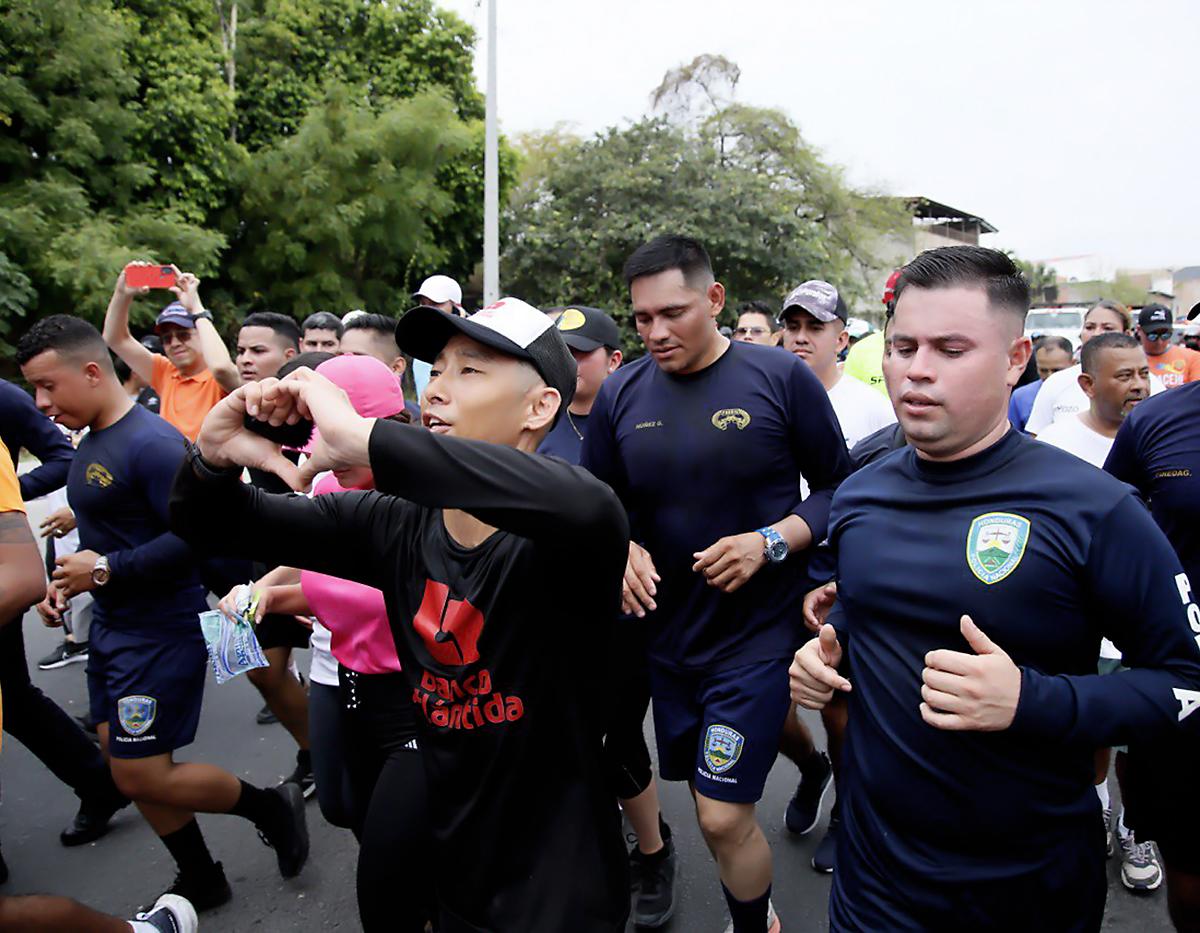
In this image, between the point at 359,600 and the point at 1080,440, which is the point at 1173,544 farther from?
the point at 359,600

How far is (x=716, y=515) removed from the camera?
121 inches

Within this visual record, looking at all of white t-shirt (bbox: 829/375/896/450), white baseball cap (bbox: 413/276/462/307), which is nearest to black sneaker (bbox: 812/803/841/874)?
white t-shirt (bbox: 829/375/896/450)

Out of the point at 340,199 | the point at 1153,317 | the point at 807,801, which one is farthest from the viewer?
the point at 340,199

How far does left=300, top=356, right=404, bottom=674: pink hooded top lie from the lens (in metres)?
2.71

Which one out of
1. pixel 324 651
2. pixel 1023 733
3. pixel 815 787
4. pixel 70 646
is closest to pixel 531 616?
pixel 1023 733

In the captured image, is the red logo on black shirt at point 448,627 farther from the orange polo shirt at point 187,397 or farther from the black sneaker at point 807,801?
the orange polo shirt at point 187,397

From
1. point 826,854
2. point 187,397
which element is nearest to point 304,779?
point 826,854

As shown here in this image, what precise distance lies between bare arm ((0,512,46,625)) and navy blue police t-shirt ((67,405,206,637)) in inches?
34.0

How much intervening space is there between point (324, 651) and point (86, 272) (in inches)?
529

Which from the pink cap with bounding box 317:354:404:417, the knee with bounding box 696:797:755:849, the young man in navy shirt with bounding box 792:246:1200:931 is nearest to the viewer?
the young man in navy shirt with bounding box 792:246:1200:931

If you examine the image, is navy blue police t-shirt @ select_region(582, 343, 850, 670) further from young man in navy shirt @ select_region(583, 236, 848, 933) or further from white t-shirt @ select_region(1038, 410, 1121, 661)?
white t-shirt @ select_region(1038, 410, 1121, 661)

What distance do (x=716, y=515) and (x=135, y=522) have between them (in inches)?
92.7

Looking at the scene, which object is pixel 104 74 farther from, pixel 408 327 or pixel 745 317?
pixel 408 327

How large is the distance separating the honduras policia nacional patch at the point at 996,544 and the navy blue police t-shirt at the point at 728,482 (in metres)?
1.24
